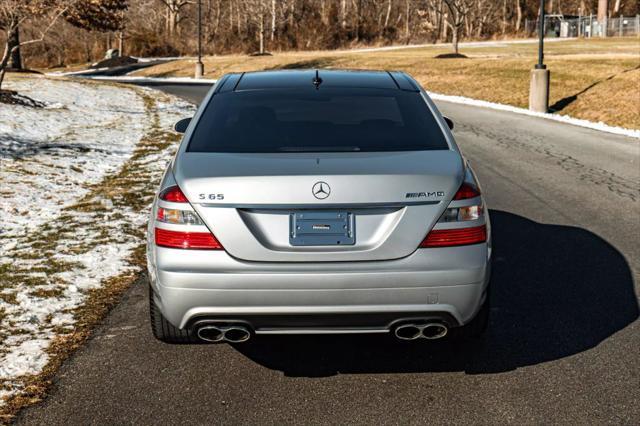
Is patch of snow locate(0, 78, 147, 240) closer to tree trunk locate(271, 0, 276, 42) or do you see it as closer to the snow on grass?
the snow on grass

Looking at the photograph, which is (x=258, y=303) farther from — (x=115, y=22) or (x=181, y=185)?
(x=115, y=22)

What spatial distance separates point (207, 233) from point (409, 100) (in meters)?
1.70

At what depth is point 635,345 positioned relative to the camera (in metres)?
4.79

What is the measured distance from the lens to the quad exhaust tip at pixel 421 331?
13.0ft

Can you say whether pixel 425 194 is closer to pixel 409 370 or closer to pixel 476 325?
pixel 476 325

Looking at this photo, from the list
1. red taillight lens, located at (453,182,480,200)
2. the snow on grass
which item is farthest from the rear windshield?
the snow on grass

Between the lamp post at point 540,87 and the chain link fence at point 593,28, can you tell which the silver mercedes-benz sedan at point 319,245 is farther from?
the chain link fence at point 593,28

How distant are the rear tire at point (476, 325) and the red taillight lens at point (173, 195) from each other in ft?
5.35

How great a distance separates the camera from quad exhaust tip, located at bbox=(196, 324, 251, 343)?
396 cm

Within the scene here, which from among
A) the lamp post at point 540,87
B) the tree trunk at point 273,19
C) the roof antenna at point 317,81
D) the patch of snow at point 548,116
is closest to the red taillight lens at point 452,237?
the roof antenna at point 317,81

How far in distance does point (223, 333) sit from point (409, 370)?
1.10 metres

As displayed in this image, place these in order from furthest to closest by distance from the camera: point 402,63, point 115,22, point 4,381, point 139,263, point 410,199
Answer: point 402,63
point 115,22
point 139,263
point 4,381
point 410,199

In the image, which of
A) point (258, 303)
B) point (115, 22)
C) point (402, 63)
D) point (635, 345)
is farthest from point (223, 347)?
point (402, 63)

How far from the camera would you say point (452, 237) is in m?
3.90
